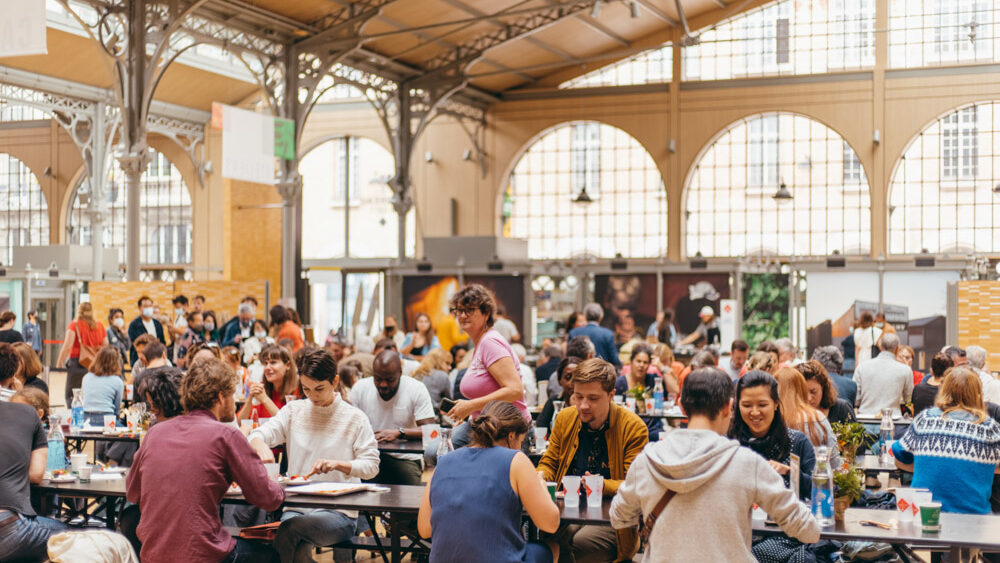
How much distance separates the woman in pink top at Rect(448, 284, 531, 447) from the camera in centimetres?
582

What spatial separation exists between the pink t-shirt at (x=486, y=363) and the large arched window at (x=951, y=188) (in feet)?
61.0

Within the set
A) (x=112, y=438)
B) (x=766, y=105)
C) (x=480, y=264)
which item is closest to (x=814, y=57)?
(x=766, y=105)

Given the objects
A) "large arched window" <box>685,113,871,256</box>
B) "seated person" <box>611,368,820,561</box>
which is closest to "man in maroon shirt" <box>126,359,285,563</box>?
"seated person" <box>611,368,820,561</box>

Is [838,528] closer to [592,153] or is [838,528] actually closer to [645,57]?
[645,57]

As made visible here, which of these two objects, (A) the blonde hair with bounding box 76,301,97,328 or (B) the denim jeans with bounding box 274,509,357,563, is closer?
(B) the denim jeans with bounding box 274,509,357,563

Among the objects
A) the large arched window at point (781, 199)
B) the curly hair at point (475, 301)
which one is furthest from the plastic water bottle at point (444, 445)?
the large arched window at point (781, 199)

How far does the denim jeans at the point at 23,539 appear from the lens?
4.88 m

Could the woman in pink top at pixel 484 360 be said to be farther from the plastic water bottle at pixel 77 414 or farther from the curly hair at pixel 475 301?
the plastic water bottle at pixel 77 414

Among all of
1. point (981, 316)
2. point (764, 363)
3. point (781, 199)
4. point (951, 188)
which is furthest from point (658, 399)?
point (951, 188)

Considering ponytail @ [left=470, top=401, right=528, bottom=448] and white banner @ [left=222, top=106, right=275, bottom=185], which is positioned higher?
white banner @ [left=222, top=106, right=275, bottom=185]

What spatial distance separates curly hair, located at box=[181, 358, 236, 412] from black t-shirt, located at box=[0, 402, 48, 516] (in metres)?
1.10

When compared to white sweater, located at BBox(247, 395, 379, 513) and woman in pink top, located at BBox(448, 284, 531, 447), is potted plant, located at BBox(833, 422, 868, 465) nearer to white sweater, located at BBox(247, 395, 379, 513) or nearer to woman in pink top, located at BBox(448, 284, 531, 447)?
woman in pink top, located at BBox(448, 284, 531, 447)

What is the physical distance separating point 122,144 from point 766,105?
13887mm

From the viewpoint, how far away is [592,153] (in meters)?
28.3
